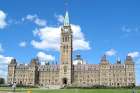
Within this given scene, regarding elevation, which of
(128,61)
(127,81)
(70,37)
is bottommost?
(127,81)

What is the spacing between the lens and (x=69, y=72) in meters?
167

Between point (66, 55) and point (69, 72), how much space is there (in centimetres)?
958

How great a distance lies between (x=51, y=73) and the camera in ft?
606

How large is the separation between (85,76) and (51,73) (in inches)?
831

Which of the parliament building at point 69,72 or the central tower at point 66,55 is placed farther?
the parliament building at point 69,72

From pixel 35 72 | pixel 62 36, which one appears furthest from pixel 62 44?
pixel 35 72

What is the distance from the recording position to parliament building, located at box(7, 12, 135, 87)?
6619 inches

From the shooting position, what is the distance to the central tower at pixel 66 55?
166625 mm

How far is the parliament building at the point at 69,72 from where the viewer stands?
552ft

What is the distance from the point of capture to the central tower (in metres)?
167

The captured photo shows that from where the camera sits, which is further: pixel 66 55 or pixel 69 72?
pixel 66 55

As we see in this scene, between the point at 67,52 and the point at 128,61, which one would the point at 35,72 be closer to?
the point at 67,52

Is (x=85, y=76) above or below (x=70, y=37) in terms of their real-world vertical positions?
below

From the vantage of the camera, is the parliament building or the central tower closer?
the central tower
